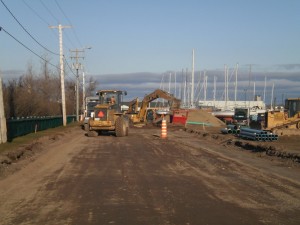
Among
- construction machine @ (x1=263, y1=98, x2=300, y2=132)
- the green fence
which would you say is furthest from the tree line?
construction machine @ (x1=263, y1=98, x2=300, y2=132)

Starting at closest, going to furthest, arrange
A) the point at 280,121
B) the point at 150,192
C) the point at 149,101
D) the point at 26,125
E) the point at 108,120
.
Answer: the point at 150,192 → the point at 108,120 → the point at 280,121 → the point at 26,125 → the point at 149,101

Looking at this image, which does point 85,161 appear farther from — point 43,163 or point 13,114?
point 13,114

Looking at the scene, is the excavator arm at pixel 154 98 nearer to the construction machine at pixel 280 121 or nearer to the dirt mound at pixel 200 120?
the dirt mound at pixel 200 120

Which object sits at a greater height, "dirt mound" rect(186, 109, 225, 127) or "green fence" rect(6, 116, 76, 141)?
"green fence" rect(6, 116, 76, 141)

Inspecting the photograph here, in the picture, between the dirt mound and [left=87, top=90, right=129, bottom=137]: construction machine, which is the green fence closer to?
[left=87, top=90, right=129, bottom=137]: construction machine

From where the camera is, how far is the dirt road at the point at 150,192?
827cm

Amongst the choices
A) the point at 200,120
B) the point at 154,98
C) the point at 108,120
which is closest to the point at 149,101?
the point at 154,98

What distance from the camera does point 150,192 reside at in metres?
10.8

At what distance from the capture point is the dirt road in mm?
8273

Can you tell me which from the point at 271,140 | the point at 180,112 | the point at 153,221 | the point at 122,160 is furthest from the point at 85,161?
the point at 180,112

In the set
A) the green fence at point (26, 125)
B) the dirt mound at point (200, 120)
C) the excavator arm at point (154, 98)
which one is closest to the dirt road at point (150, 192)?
the green fence at point (26, 125)

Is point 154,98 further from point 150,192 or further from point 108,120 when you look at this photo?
point 150,192

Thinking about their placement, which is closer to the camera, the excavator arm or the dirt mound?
the excavator arm

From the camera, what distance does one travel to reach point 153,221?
789cm
